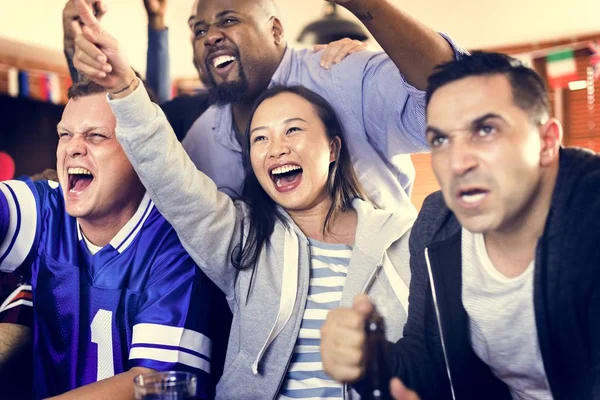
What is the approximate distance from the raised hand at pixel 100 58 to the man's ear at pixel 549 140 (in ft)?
1.72

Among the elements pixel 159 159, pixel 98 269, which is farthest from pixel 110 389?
pixel 159 159

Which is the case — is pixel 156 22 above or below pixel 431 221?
above

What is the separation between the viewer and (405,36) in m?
0.83

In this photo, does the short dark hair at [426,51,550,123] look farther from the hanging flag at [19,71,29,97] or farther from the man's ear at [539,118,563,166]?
the hanging flag at [19,71,29,97]

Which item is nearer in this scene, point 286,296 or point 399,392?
point 399,392

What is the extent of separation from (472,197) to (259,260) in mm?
365

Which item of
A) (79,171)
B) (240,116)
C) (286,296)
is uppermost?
(240,116)

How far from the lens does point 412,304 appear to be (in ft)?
2.68

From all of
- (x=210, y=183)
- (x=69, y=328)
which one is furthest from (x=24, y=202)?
(x=210, y=183)

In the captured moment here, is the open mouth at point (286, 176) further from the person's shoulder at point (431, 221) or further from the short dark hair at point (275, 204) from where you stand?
the person's shoulder at point (431, 221)

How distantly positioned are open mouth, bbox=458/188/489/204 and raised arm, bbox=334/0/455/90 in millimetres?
223

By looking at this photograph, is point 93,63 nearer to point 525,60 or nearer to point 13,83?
point 525,60

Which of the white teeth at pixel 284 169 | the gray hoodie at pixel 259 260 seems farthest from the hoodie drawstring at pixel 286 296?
the white teeth at pixel 284 169

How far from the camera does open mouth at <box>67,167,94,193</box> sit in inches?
38.8
